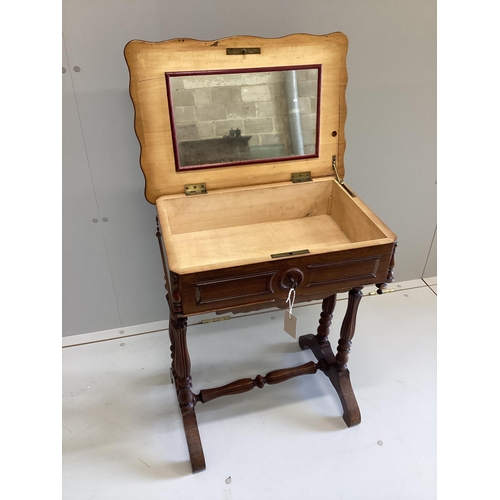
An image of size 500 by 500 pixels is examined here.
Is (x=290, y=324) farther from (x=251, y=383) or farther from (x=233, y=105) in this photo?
(x=233, y=105)

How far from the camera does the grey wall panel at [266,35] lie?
A: 1618 millimetres

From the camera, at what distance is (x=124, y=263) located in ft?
7.00

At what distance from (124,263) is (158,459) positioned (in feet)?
2.89

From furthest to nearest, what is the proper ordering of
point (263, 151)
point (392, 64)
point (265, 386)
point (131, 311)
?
point (131, 311)
point (265, 386)
point (392, 64)
point (263, 151)

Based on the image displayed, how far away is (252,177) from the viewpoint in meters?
1.70

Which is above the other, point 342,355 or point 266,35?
point 266,35

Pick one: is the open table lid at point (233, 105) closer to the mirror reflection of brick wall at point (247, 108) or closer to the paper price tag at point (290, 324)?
the mirror reflection of brick wall at point (247, 108)

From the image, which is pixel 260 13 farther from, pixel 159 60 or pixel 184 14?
pixel 159 60

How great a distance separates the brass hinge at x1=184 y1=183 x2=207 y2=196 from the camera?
1.63 meters

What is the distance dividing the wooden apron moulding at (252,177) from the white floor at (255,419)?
0.43 ft

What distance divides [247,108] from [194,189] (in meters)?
0.35

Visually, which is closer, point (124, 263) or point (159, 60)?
point (159, 60)

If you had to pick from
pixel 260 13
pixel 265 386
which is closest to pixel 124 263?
pixel 265 386

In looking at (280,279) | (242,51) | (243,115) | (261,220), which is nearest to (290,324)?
(280,279)
